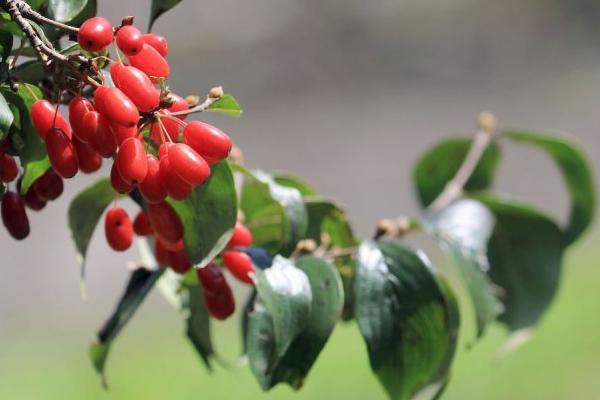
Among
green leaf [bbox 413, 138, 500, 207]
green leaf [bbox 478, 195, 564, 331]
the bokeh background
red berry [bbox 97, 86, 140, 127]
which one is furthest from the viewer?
the bokeh background

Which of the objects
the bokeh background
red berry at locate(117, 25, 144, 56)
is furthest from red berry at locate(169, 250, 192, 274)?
the bokeh background

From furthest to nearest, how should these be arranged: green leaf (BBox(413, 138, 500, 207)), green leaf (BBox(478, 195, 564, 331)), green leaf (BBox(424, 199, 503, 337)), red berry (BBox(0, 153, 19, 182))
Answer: green leaf (BBox(413, 138, 500, 207)), green leaf (BBox(478, 195, 564, 331)), green leaf (BBox(424, 199, 503, 337)), red berry (BBox(0, 153, 19, 182))

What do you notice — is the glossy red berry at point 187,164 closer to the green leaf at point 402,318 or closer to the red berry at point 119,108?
the red berry at point 119,108

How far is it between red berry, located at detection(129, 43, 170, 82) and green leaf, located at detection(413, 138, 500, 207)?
63cm

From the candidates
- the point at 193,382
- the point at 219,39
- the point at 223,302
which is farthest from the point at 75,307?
the point at 223,302

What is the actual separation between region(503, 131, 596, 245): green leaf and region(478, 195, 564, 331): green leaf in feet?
0.11

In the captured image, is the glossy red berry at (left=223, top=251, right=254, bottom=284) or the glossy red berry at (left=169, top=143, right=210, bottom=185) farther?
the glossy red berry at (left=223, top=251, right=254, bottom=284)

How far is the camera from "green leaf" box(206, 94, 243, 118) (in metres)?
0.80

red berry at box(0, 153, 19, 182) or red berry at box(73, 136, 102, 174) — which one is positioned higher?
red berry at box(73, 136, 102, 174)

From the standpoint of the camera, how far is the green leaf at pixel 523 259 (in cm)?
126

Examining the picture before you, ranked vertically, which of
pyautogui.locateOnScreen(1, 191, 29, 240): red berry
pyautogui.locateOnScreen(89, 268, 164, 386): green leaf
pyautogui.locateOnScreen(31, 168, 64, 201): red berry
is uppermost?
pyautogui.locateOnScreen(31, 168, 64, 201): red berry

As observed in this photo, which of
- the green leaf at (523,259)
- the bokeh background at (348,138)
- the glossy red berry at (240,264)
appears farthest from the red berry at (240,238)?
the bokeh background at (348,138)

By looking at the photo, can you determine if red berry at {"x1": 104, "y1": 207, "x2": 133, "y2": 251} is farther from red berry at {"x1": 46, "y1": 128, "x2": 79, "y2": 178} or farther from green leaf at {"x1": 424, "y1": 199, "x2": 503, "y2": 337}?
green leaf at {"x1": 424, "y1": 199, "x2": 503, "y2": 337}

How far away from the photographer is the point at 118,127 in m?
0.75
